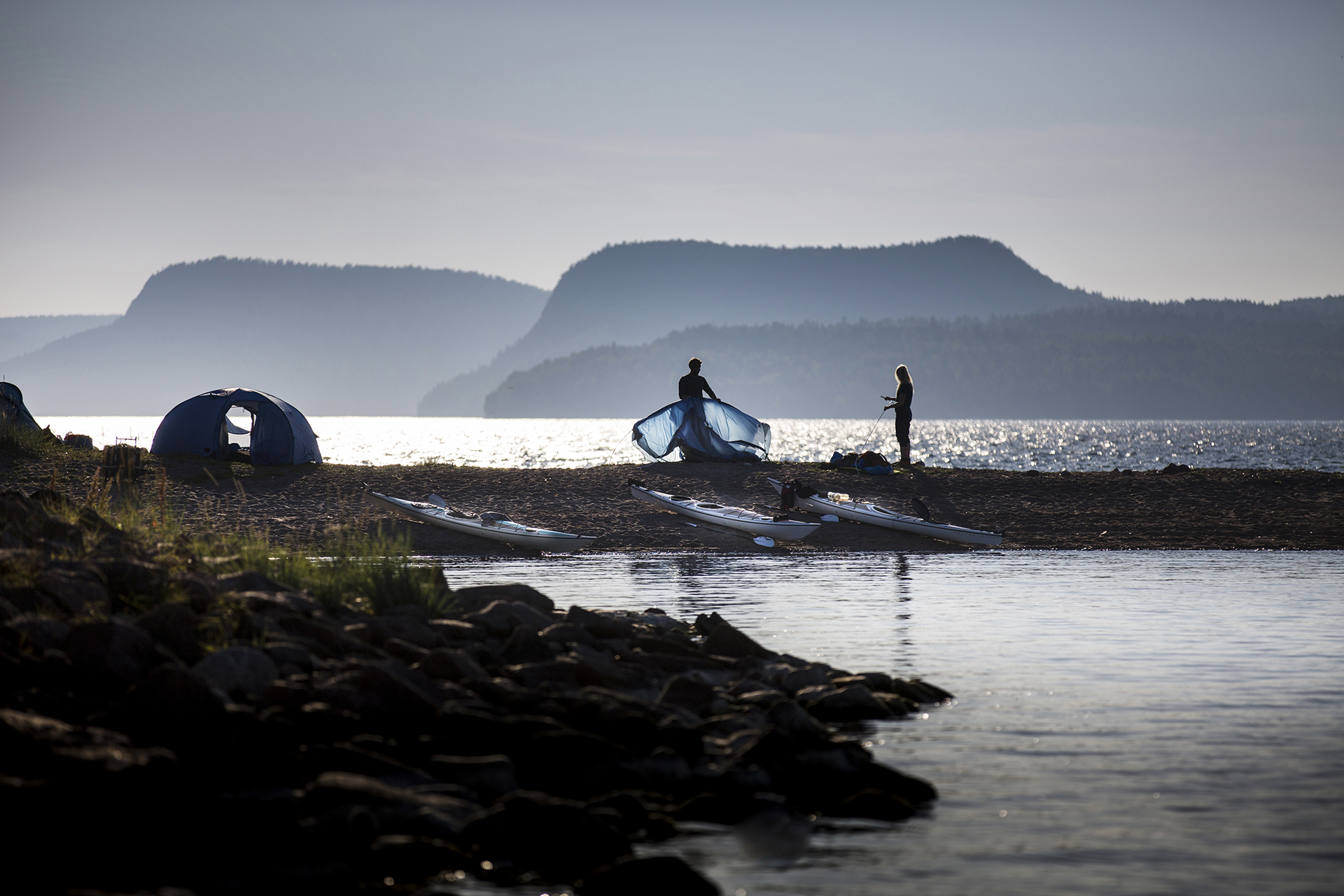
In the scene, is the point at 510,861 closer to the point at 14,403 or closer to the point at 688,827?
the point at 688,827

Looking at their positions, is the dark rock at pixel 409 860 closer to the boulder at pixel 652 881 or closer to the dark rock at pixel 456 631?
the boulder at pixel 652 881

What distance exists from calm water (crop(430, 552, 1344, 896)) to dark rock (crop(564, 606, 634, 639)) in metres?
2.19

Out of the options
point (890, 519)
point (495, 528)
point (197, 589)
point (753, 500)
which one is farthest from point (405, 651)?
point (753, 500)

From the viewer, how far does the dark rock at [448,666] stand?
9023 mm

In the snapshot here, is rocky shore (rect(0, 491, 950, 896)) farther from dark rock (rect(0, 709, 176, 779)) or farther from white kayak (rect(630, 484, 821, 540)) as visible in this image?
white kayak (rect(630, 484, 821, 540))

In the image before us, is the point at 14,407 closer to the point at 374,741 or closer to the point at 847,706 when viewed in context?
the point at 374,741

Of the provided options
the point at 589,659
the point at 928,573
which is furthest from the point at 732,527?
the point at 589,659

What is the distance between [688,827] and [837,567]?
47.3 ft

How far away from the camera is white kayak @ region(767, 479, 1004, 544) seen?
79.8ft

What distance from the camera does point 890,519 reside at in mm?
24922

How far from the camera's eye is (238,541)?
13773mm

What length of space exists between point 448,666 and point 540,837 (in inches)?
106

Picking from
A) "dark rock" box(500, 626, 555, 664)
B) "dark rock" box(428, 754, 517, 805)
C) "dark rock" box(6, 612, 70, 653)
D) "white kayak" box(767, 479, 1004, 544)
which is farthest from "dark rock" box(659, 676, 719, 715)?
"white kayak" box(767, 479, 1004, 544)

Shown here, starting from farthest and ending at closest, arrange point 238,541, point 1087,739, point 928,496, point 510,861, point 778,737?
1. point 928,496
2. point 238,541
3. point 1087,739
4. point 778,737
5. point 510,861
